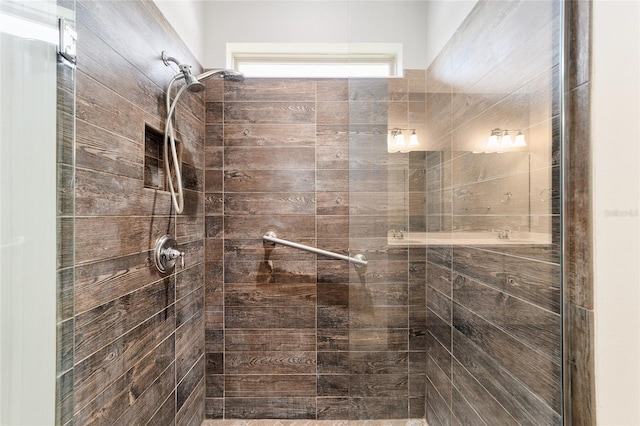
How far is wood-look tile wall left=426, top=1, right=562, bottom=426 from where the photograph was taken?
73 cm

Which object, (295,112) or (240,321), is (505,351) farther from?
Result: (295,112)

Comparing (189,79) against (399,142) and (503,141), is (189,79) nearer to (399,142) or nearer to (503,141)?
(399,142)

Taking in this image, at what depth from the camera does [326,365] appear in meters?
1.60

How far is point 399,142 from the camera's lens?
3.88 ft

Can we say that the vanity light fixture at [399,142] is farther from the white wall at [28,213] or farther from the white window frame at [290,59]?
the white wall at [28,213]

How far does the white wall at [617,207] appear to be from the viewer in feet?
1.82

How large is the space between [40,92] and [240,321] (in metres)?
1.34

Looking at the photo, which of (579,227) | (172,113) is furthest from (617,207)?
(172,113)

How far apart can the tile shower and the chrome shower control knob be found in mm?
49

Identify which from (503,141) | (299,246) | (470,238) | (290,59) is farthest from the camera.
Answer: (290,59)

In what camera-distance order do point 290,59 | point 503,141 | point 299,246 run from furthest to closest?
point 290,59, point 299,246, point 503,141

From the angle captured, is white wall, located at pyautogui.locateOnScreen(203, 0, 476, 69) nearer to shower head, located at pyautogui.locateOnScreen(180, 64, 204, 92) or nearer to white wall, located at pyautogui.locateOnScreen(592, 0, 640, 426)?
shower head, located at pyautogui.locateOnScreen(180, 64, 204, 92)

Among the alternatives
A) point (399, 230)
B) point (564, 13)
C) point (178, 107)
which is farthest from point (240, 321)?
point (564, 13)

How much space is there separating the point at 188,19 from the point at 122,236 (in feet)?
3.75
